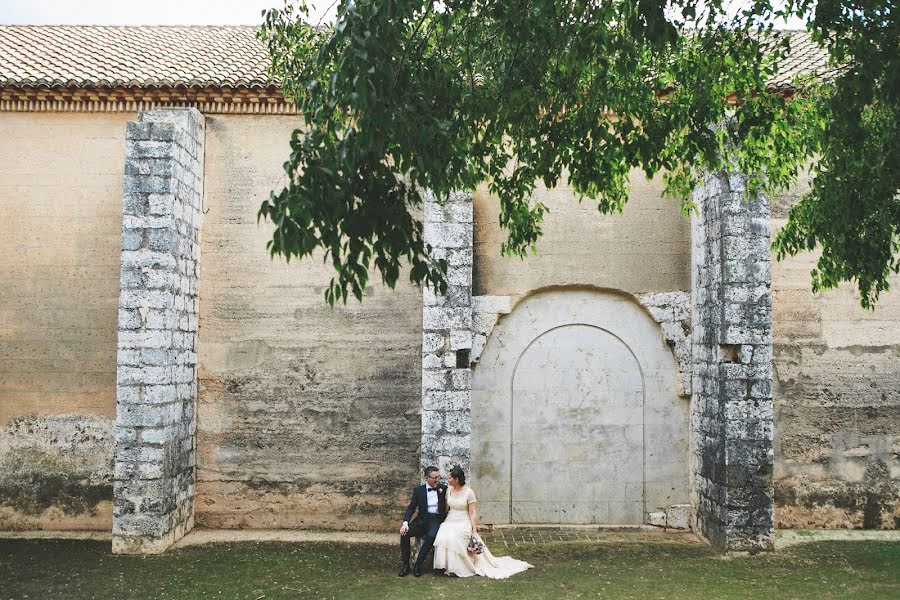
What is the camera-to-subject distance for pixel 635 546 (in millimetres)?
8414

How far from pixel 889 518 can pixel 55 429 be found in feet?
34.8

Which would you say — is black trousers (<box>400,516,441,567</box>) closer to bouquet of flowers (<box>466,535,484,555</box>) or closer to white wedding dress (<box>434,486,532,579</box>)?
white wedding dress (<box>434,486,532,579</box>)

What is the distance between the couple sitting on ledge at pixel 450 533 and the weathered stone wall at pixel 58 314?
418 centimetres

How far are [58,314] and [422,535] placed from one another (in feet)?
18.0

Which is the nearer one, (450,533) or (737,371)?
(450,533)

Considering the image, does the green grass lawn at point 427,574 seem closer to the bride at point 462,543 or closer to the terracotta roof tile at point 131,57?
the bride at point 462,543

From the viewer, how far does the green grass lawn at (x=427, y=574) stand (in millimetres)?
6766

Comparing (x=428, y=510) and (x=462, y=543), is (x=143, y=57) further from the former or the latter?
(x=462, y=543)

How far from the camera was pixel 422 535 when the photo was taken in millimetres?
7602

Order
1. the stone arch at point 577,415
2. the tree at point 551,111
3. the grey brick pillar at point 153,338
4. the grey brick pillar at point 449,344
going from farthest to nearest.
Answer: the stone arch at point 577,415 < the grey brick pillar at point 449,344 < the grey brick pillar at point 153,338 < the tree at point 551,111

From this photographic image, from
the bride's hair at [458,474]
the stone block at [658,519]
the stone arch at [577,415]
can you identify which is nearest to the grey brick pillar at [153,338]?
the bride's hair at [458,474]

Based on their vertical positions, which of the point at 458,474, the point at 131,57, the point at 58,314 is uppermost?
the point at 131,57

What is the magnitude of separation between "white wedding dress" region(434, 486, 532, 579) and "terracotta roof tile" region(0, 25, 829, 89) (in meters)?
5.64

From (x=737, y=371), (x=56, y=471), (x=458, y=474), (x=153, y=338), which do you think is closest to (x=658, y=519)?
(x=737, y=371)
